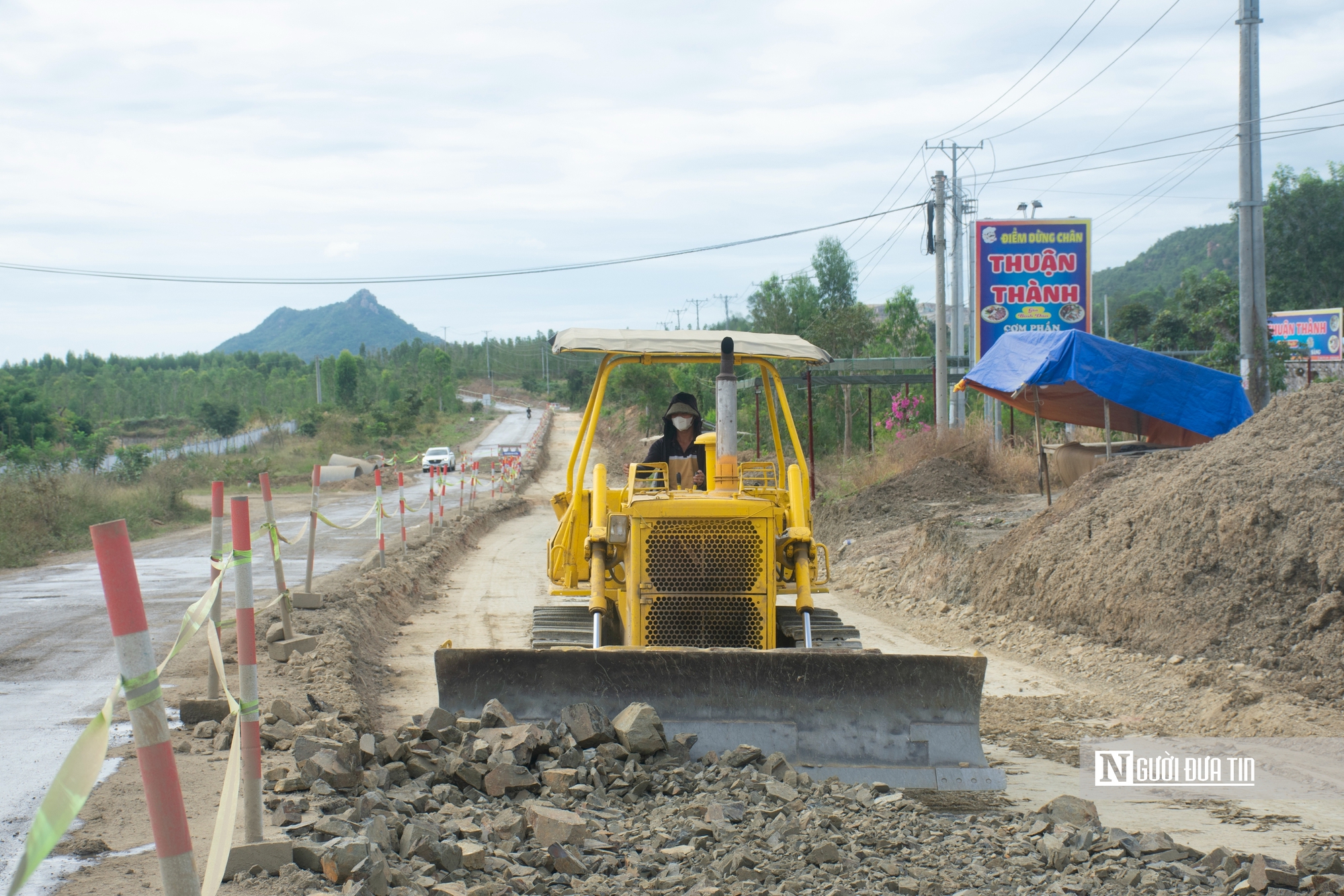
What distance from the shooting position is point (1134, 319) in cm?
6106

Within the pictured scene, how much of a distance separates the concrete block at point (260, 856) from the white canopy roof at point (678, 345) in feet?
13.5

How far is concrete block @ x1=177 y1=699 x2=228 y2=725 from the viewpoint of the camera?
613 cm

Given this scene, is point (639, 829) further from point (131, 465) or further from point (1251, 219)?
point (131, 465)

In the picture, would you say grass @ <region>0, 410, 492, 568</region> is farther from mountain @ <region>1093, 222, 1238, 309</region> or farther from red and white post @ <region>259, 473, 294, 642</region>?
mountain @ <region>1093, 222, 1238, 309</region>

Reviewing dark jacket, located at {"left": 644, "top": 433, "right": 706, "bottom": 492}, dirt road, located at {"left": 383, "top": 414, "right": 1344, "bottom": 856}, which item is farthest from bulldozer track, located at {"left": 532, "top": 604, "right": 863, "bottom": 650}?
dark jacket, located at {"left": 644, "top": 433, "right": 706, "bottom": 492}

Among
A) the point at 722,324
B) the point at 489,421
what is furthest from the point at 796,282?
the point at 489,421

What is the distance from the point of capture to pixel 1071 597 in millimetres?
10117

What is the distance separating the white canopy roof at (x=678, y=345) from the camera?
23.6 ft

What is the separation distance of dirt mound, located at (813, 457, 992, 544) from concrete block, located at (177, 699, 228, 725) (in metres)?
13.0

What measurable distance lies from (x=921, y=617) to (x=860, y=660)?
→ 22.0 feet

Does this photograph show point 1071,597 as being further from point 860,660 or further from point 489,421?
point 489,421

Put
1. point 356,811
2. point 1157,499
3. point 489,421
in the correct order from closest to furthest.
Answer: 1. point 356,811
2. point 1157,499
3. point 489,421

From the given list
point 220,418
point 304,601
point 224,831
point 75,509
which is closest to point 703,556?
point 224,831

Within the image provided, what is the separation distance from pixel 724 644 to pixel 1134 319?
62201mm
